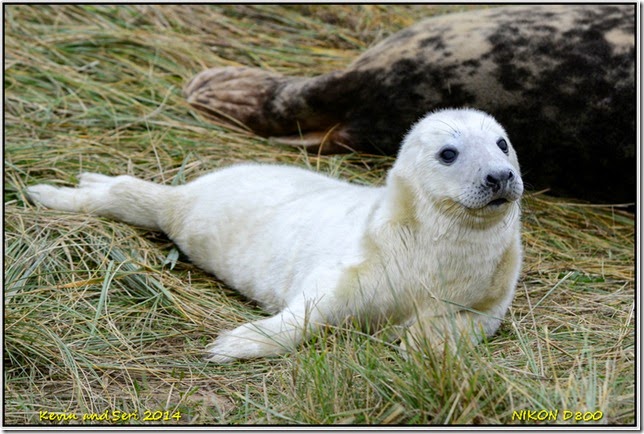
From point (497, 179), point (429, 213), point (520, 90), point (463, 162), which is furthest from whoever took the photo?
point (520, 90)

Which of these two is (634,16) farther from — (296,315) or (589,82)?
(296,315)

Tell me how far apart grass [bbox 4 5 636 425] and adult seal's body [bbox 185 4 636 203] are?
173 millimetres

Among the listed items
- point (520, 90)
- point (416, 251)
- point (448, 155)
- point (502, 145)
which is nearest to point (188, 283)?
point (416, 251)

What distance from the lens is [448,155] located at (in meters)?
3.21

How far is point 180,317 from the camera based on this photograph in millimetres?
3596

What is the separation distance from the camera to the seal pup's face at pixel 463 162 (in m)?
3.04

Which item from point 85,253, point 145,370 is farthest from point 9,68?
point 145,370

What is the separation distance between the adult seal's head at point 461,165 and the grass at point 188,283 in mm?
471

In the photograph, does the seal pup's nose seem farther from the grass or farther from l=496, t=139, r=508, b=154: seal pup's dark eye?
the grass

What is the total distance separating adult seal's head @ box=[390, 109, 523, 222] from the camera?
3047mm

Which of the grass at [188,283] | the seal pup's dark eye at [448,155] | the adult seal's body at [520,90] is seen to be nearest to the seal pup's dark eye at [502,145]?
the seal pup's dark eye at [448,155]

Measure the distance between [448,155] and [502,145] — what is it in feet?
0.69

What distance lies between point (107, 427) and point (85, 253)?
4.49 feet

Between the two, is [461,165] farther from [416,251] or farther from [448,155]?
[416,251]
